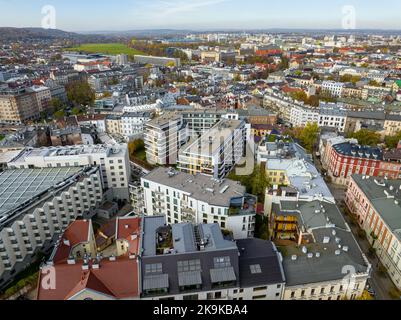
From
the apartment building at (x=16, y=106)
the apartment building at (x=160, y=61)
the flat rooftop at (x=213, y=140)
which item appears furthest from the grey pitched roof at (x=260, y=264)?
the apartment building at (x=160, y=61)

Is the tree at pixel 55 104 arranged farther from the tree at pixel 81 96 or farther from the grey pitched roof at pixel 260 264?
the grey pitched roof at pixel 260 264

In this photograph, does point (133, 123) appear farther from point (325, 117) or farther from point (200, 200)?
point (325, 117)

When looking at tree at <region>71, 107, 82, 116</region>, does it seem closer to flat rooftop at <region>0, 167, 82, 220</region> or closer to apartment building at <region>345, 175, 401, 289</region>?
flat rooftop at <region>0, 167, 82, 220</region>

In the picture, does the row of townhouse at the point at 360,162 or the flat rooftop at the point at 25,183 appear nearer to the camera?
the flat rooftop at the point at 25,183

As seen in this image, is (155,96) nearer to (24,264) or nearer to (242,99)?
(242,99)

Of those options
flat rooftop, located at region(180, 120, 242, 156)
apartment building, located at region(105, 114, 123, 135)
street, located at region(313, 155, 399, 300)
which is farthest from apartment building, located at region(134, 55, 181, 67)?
street, located at region(313, 155, 399, 300)

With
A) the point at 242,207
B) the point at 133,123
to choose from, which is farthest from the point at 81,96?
the point at 242,207
